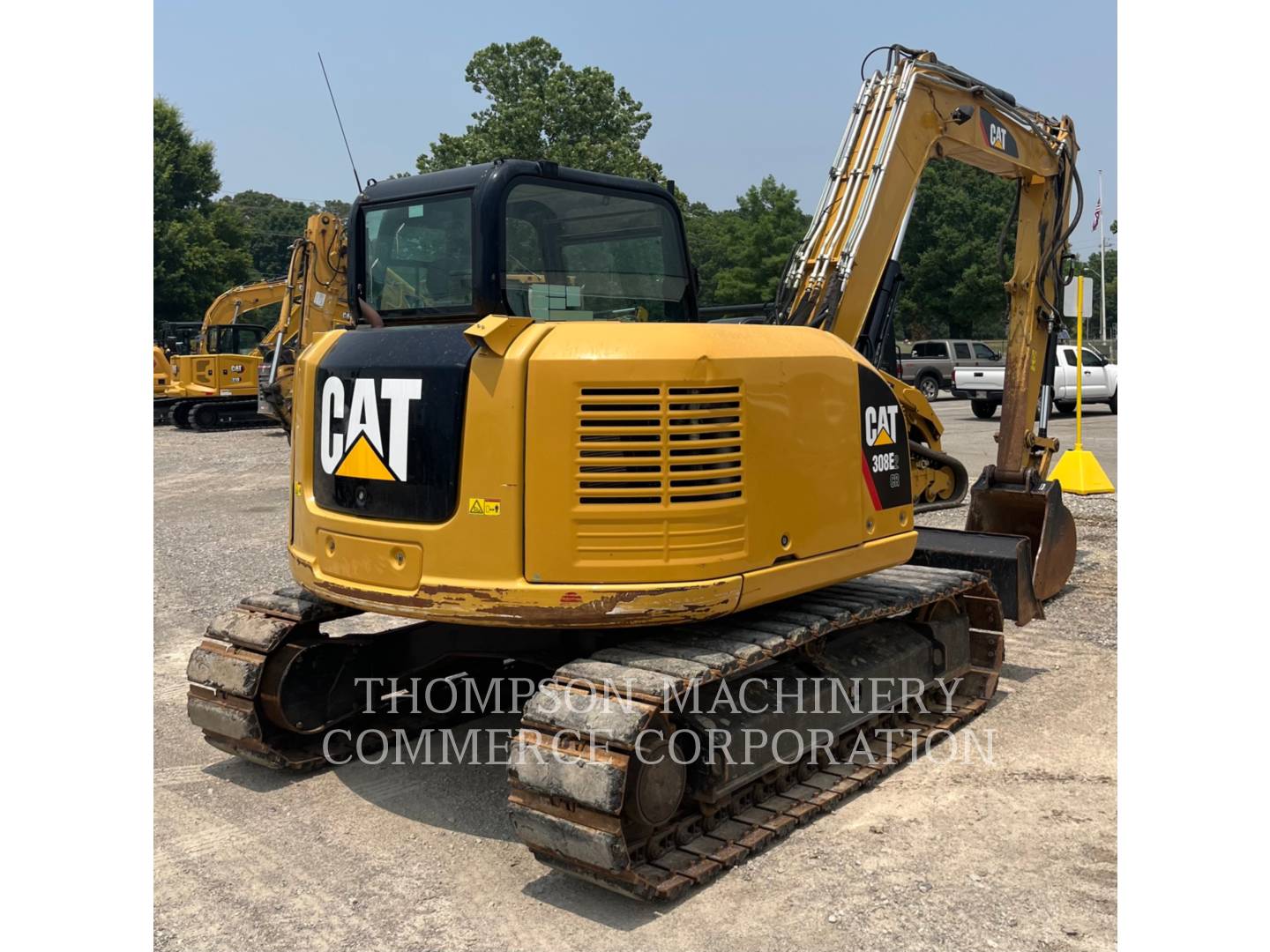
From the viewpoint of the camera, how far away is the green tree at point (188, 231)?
4381 cm

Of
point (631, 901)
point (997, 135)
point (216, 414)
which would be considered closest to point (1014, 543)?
point (997, 135)

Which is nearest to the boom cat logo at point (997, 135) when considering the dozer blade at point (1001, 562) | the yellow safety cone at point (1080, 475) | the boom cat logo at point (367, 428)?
the dozer blade at point (1001, 562)

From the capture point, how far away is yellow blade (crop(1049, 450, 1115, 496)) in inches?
541

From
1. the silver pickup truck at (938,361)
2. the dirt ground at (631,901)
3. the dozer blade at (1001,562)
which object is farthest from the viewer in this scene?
the silver pickup truck at (938,361)

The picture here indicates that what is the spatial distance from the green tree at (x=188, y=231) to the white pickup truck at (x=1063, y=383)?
3107 cm

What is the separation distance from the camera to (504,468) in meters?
4.48

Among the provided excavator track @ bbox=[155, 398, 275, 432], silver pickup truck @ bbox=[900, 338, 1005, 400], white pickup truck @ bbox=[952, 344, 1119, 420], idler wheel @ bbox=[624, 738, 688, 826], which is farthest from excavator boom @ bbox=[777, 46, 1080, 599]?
silver pickup truck @ bbox=[900, 338, 1005, 400]

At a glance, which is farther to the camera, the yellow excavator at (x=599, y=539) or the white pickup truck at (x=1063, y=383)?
the white pickup truck at (x=1063, y=383)

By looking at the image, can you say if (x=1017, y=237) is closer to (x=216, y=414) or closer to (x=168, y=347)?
(x=216, y=414)

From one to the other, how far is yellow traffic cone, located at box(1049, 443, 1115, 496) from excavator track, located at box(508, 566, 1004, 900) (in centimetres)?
872

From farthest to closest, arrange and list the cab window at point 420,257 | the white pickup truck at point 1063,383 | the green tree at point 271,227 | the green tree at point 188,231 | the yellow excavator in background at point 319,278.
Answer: the green tree at point 271,227
the green tree at point 188,231
the white pickup truck at point 1063,383
the yellow excavator in background at point 319,278
the cab window at point 420,257

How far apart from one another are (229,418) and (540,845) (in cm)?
2503

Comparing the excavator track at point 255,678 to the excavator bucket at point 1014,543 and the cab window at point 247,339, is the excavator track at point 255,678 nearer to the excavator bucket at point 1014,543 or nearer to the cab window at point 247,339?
the excavator bucket at point 1014,543

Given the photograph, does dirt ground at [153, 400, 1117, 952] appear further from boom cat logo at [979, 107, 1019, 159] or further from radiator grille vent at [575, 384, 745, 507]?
boom cat logo at [979, 107, 1019, 159]
